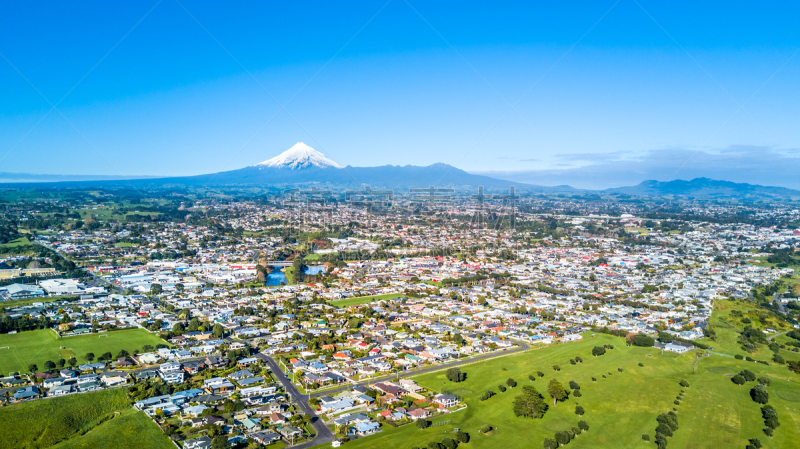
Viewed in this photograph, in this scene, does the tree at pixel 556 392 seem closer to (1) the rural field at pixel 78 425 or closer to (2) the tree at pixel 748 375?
(2) the tree at pixel 748 375

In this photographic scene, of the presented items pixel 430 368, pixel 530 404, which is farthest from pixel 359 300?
pixel 530 404

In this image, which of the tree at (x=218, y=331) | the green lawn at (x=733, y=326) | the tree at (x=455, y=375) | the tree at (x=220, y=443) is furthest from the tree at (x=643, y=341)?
the tree at (x=218, y=331)

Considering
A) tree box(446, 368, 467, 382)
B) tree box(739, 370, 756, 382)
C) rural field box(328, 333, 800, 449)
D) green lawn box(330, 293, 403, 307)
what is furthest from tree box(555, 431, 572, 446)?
green lawn box(330, 293, 403, 307)

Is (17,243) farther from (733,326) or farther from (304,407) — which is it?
(733,326)

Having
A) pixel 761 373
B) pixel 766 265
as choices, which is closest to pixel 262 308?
pixel 761 373

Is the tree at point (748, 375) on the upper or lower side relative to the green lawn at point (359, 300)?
upper

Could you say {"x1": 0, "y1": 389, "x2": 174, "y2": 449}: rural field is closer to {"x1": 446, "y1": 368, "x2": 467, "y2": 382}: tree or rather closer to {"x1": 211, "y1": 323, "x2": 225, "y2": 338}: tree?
{"x1": 211, "y1": 323, "x2": 225, "y2": 338}: tree
